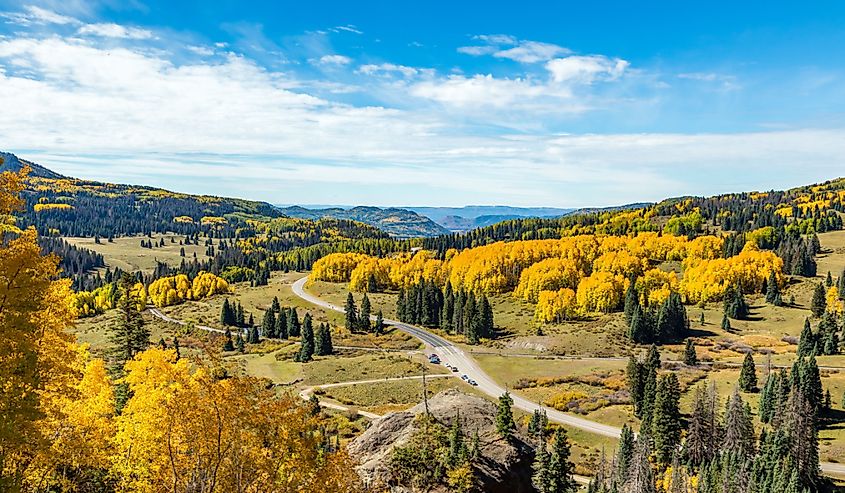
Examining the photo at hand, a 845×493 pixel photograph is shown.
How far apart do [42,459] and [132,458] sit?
12.1 feet

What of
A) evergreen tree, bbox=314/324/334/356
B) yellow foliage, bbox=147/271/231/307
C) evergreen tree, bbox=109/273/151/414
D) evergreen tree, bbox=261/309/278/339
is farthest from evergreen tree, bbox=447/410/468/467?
yellow foliage, bbox=147/271/231/307

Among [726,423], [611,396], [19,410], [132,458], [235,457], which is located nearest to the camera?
[19,410]

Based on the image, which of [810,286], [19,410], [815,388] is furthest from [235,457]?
[810,286]

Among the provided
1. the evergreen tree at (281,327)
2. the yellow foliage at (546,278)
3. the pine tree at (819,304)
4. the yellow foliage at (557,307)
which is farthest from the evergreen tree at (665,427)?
the yellow foliage at (546,278)

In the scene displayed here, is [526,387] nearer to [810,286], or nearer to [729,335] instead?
[729,335]

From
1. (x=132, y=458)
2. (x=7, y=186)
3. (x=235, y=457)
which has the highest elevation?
(x=7, y=186)

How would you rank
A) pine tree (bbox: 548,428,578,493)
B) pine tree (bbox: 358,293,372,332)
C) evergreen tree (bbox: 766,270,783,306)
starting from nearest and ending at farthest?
pine tree (bbox: 548,428,578,493) → pine tree (bbox: 358,293,372,332) → evergreen tree (bbox: 766,270,783,306)

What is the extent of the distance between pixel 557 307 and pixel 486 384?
200 feet

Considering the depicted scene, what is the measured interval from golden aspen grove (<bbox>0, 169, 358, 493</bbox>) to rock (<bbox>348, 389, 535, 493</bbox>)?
1995 centimetres

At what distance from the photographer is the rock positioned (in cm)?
4353

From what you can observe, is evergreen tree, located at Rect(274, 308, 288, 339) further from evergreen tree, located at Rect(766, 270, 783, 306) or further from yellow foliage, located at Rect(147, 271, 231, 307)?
evergreen tree, located at Rect(766, 270, 783, 306)

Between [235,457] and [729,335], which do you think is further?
[729,335]

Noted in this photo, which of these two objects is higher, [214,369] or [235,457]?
[214,369]

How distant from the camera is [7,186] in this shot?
17594mm
